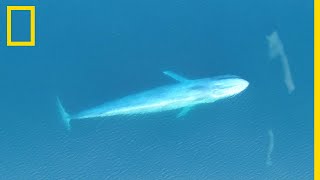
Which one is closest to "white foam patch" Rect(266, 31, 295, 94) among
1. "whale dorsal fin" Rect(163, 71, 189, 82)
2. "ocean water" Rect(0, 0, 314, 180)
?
"ocean water" Rect(0, 0, 314, 180)

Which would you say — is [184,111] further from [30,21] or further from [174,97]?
[30,21]

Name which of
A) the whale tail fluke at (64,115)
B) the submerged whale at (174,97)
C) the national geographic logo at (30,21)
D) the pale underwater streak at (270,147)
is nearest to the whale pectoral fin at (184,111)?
the submerged whale at (174,97)

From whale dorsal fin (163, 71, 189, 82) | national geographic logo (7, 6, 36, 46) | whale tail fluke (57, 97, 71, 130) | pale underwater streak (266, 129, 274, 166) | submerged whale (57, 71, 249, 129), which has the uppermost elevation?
national geographic logo (7, 6, 36, 46)

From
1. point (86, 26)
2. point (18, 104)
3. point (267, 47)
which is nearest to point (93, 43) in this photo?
point (86, 26)

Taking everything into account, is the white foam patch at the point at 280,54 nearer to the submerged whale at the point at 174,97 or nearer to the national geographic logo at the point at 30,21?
the submerged whale at the point at 174,97

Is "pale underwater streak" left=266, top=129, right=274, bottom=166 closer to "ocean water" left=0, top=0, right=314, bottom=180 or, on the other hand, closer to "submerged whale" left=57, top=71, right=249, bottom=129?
"ocean water" left=0, top=0, right=314, bottom=180

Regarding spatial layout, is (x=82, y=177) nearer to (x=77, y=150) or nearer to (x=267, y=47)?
(x=77, y=150)

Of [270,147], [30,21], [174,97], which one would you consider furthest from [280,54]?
[30,21]
